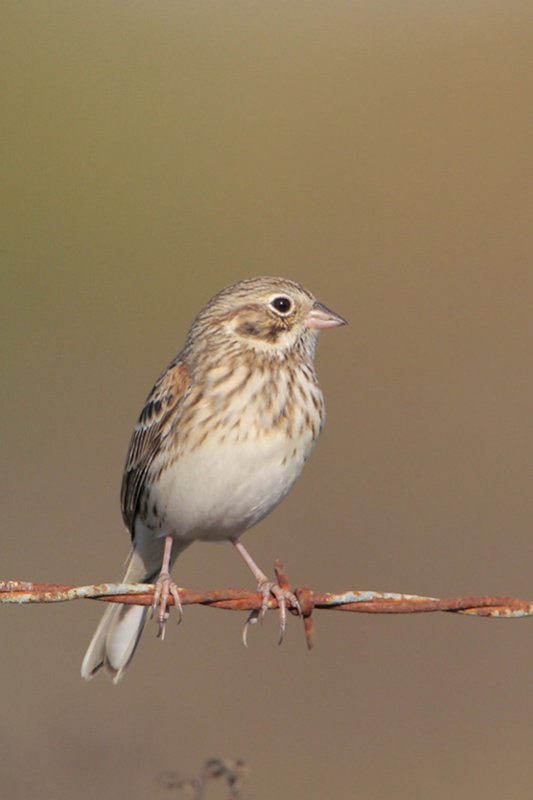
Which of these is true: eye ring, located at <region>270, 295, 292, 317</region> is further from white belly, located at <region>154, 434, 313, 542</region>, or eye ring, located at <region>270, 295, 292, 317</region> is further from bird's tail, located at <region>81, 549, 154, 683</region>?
bird's tail, located at <region>81, 549, 154, 683</region>

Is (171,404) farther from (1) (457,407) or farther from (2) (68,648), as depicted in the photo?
(1) (457,407)

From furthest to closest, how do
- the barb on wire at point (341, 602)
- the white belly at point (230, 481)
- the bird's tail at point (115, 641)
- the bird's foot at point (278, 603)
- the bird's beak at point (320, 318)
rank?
the bird's beak at point (320, 318) < the bird's tail at point (115, 641) < the white belly at point (230, 481) < the bird's foot at point (278, 603) < the barb on wire at point (341, 602)

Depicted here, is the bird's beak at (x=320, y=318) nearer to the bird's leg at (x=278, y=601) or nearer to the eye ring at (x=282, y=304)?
the eye ring at (x=282, y=304)

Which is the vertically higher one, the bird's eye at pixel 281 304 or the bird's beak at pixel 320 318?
the bird's eye at pixel 281 304

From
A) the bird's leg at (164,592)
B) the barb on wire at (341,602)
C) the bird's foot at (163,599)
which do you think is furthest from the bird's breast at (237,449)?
the barb on wire at (341,602)

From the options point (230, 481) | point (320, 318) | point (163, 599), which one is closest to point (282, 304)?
point (320, 318)

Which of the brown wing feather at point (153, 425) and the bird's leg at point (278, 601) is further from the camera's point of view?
the brown wing feather at point (153, 425)

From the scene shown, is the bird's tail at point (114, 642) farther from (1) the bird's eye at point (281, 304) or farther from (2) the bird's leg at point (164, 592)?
(1) the bird's eye at point (281, 304)

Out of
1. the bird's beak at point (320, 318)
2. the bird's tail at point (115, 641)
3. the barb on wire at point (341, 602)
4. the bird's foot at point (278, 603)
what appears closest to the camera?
the barb on wire at point (341, 602)

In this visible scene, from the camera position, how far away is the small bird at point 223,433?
476 cm

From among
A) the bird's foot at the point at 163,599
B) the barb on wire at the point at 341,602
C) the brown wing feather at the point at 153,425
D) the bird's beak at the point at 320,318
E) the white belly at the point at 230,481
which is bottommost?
the barb on wire at the point at 341,602

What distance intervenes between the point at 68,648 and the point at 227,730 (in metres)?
1.16

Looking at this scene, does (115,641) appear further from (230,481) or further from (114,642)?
(230,481)

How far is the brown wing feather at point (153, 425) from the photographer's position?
496cm
